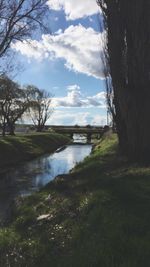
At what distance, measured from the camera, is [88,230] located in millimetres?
8383

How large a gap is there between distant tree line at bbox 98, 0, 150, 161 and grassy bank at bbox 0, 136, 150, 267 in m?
4.29

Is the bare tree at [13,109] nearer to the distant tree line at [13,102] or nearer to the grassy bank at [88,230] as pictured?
the distant tree line at [13,102]

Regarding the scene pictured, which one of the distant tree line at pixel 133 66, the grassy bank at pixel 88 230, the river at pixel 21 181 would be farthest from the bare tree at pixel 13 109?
the grassy bank at pixel 88 230

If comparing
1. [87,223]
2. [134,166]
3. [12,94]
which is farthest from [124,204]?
[12,94]

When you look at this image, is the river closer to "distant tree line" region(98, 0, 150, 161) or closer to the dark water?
the dark water

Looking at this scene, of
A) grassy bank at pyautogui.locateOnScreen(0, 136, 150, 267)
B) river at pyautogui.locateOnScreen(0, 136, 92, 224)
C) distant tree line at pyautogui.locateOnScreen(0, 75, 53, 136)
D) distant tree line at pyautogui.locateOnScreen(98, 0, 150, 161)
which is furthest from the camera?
distant tree line at pyautogui.locateOnScreen(0, 75, 53, 136)

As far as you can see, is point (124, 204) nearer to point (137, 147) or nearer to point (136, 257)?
point (136, 257)

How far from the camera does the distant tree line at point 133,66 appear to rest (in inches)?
655

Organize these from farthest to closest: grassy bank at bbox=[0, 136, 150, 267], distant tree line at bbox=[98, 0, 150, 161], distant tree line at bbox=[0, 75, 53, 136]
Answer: distant tree line at bbox=[0, 75, 53, 136] < distant tree line at bbox=[98, 0, 150, 161] < grassy bank at bbox=[0, 136, 150, 267]

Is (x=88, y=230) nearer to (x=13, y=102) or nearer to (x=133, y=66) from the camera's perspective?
(x=133, y=66)

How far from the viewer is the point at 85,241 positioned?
7.84 metres

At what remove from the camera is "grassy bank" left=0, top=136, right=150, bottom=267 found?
707 cm

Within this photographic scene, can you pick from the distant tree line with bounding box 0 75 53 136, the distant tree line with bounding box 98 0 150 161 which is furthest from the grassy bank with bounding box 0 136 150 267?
the distant tree line with bounding box 0 75 53 136

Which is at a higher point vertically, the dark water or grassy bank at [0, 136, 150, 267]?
grassy bank at [0, 136, 150, 267]
